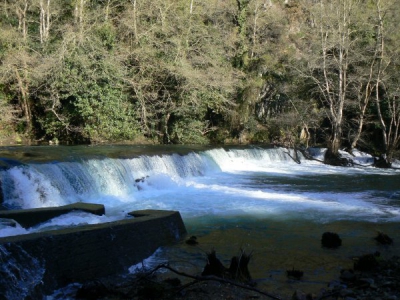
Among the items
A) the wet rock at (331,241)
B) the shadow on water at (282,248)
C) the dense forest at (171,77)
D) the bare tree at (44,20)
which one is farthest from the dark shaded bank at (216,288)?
the bare tree at (44,20)

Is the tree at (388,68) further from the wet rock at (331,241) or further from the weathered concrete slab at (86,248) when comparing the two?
the weathered concrete slab at (86,248)

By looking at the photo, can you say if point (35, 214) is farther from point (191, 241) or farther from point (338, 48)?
point (338, 48)

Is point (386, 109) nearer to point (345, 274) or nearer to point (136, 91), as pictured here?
point (136, 91)

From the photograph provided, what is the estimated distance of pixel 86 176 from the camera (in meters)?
10.7

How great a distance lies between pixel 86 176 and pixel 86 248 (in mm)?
Answer: 5953

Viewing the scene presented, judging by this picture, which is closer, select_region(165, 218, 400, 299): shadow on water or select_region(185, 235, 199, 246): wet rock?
select_region(165, 218, 400, 299): shadow on water

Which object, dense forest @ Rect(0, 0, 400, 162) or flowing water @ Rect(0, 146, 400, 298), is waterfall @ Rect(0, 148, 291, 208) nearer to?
flowing water @ Rect(0, 146, 400, 298)

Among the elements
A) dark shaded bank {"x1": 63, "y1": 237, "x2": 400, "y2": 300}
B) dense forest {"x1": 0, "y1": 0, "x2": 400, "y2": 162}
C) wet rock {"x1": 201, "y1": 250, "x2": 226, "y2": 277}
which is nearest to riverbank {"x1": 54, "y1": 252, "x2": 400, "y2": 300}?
dark shaded bank {"x1": 63, "y1": 237, "x2": 400, "y2": 300}

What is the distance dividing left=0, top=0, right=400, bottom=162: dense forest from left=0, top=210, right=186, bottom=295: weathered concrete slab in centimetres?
1362

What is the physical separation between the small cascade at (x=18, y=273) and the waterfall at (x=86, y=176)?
462cm

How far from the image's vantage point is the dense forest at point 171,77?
61.5ft

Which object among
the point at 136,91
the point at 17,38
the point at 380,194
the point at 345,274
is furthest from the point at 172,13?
the point at 345,274

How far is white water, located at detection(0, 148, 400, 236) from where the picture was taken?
29.4 ft

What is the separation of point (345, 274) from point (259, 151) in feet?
51.6
